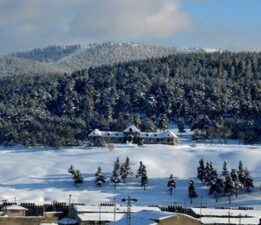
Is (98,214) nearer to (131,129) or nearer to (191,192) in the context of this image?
(191,192)

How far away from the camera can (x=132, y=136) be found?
433 feet

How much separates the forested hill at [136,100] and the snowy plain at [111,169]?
1185cm

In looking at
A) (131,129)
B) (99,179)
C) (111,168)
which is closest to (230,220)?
(99,179)

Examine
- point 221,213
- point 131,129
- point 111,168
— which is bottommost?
point 221,213

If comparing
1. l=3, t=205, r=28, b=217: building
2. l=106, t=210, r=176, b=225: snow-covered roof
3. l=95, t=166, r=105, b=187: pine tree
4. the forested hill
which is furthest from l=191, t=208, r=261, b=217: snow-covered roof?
the forested hill

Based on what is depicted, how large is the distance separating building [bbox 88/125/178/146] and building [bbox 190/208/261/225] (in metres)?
58.8

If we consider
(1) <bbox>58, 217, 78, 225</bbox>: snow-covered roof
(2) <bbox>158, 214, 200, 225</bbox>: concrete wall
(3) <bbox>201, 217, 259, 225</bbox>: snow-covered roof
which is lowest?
(1) <bbox>58, 217, 78, 225</bbox>: snow-covered roof

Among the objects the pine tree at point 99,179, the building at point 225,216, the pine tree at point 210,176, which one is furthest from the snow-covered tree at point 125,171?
the building at point 225,216

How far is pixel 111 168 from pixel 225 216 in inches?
1539

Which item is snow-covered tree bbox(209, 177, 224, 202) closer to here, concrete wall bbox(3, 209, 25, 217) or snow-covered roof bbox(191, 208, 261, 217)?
snow-covered roof bbox(191, 208, 261, 217)

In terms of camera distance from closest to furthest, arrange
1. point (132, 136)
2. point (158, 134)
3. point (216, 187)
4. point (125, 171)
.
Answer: point (216, 187) → point (125, 171) → point (132, 136) → point (158, 134)

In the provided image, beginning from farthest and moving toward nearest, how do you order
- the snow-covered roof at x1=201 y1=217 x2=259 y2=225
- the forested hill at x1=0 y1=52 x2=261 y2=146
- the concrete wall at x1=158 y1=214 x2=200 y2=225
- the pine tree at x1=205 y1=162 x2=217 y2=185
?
the forested hill at x1=0 y1=52 x2=261 y2=146
the pine tree at x1=205 y1=162 x2=217 y2=185
the snow-covered roof at x1=201 y1=217 x2=259 y2=225
the concrete wall at x1=158 y1=214 x2=200 y2=225

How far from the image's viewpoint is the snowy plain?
87625mm

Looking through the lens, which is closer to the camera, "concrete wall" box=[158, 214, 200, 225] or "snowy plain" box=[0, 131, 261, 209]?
"concrete wall" box=[158, 214, 200, 225]
